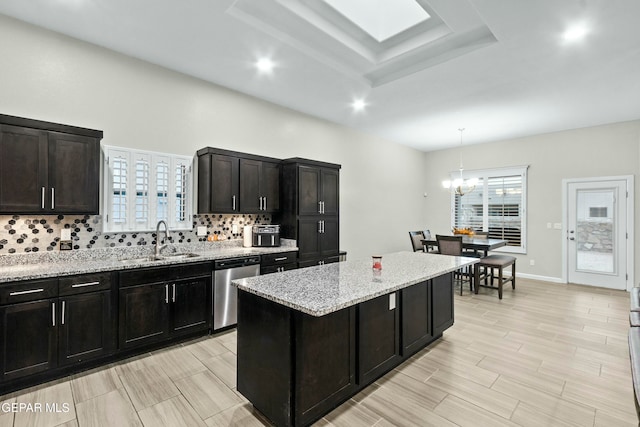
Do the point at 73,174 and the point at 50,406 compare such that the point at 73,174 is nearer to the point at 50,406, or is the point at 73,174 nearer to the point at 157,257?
the point at 157,257

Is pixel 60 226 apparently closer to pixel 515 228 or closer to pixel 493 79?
pixel 493 79

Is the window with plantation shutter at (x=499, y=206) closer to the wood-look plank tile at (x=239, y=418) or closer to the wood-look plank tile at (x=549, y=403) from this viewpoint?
the wood-look plank tile at (x=549, y=403)

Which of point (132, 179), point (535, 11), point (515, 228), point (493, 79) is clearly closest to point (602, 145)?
point (515, 228)

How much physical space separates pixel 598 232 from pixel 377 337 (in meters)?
5.93

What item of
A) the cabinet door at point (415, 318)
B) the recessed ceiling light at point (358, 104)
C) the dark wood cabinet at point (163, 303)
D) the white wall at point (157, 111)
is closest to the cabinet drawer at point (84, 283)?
the dark wood cabinet at point (163, 303)

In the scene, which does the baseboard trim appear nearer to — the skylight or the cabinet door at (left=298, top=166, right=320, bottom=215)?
the cabinet door at (left=298, top=166, right=320, bottom=215)

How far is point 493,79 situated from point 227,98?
358 centimetres

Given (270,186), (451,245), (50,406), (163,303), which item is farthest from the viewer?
(451,245)

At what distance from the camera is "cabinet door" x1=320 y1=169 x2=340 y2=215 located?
4.79m

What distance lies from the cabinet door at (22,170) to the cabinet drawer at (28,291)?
66 cm

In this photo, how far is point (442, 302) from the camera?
3355mm

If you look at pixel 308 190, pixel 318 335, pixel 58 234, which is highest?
pixel 308 190

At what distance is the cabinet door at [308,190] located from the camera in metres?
4.44

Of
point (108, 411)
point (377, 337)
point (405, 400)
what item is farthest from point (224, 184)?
point (405, 400)
